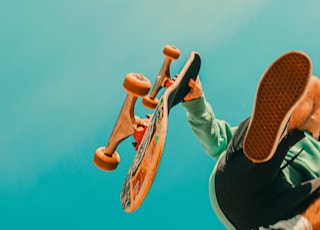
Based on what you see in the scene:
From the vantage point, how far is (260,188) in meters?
1.89

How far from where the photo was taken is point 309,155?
2189mm

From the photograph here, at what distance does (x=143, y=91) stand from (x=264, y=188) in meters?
0.54

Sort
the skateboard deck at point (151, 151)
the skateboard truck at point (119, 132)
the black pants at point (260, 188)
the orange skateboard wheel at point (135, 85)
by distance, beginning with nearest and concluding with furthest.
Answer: the skateboard deck at point (151, 151), the black pants at point (260, 188), the orange skateboard wheel at point (135, 85), the skateboard truck at point (119, 132)

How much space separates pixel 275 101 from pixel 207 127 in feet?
2.40

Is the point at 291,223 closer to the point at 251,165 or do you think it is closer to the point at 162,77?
the point at 251,165

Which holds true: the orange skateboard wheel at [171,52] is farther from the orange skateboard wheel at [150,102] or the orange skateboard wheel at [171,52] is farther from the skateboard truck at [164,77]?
the orange skateboard wheel at [150,102]

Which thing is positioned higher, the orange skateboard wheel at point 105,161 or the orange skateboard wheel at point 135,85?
the orange skateboard wheel at point 135,85

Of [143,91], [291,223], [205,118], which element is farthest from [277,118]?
[205,118]

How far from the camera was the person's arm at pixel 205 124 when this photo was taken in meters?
2.32

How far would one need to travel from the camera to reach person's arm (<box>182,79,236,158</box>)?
91.4 inches

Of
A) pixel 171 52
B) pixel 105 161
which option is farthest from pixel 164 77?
pixel 105 161

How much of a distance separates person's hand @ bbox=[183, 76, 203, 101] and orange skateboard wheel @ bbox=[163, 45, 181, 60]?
138 mm

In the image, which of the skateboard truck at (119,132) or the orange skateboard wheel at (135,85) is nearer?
the orange skateboard wheel at (135,85)

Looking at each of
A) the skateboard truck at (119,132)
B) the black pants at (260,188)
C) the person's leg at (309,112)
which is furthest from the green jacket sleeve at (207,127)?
the person's leg at (309,112)
